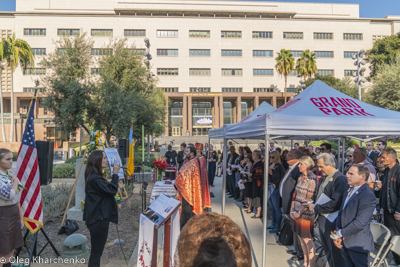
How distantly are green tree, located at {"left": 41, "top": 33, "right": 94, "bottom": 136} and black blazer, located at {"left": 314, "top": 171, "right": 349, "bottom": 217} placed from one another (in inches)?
671

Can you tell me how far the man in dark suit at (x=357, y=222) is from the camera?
360 centimetres

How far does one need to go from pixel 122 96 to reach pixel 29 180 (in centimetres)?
1409

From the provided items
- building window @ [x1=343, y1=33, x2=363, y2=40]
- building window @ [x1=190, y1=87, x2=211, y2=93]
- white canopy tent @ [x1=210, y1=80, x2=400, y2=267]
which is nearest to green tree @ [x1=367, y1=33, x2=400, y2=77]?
building window @ [x1=343, y1=33, x2=363, y2=40]

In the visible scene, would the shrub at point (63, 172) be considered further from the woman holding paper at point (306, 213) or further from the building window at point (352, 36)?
the building window at point (352, 36)

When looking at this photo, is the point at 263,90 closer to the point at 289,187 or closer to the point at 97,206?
the point at 289,187

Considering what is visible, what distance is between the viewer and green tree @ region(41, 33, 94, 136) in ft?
61.2

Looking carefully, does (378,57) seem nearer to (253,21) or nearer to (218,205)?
(253,21)

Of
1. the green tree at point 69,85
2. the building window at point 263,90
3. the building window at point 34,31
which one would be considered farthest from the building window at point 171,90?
the green tree at point 69,85

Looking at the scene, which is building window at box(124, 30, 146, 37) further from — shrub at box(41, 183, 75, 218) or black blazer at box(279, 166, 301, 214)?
black blazer at box(279, 166, 301, 214)

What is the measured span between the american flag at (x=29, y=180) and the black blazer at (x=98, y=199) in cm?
165

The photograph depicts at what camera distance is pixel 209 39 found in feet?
187

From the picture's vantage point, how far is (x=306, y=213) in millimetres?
4789

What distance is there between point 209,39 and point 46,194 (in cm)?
A: 5194

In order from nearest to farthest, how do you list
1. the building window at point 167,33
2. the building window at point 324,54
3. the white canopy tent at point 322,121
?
the white canopy tent at point 322,121
the building window at point 167,33
the building window at point 324,54
